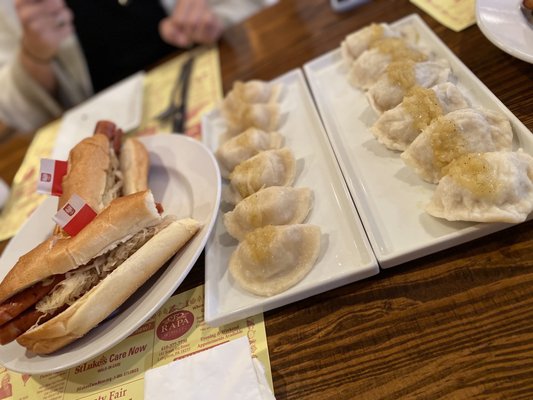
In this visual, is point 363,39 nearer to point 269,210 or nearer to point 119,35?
point 269,210

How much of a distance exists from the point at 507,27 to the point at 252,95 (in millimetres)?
946

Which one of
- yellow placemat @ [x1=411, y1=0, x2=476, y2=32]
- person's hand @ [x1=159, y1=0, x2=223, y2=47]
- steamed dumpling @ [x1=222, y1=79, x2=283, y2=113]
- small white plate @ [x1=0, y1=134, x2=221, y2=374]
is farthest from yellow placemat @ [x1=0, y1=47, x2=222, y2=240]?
yellow placemat @ [x1=411, y1=0, x2=476, y2=32]

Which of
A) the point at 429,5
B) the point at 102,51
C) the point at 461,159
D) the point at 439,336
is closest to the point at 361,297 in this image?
the point at 439,336

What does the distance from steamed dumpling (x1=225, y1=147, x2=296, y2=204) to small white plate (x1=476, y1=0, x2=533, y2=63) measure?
0.75 meters

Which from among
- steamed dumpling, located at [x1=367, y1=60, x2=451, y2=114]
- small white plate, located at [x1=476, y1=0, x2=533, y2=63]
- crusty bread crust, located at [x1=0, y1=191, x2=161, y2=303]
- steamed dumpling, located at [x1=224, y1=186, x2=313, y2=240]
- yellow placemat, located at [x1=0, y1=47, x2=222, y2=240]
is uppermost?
crusty bread crust, located at [x1=0, y1=191, x2=161, y2=303]

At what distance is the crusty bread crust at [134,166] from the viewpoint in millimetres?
1479

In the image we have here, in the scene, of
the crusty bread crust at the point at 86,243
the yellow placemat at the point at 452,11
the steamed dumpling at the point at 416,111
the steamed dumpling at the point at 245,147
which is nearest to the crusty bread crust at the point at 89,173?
the crusty bread crust at the point at 86,243

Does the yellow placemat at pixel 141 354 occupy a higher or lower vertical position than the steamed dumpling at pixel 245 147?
lower

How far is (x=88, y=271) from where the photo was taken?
119cm

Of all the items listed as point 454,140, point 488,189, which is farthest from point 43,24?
point 488,189

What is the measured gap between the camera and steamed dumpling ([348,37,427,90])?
146 cm

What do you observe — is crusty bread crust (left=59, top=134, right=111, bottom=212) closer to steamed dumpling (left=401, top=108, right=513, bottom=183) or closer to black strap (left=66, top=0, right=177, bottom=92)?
steamed dumpling (left=401, top=108, right=513, bottom=183)

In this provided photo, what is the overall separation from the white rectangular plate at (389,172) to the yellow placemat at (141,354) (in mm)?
430

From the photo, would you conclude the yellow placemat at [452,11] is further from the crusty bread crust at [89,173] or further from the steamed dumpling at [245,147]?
the crusty bread crust at [89,173]
